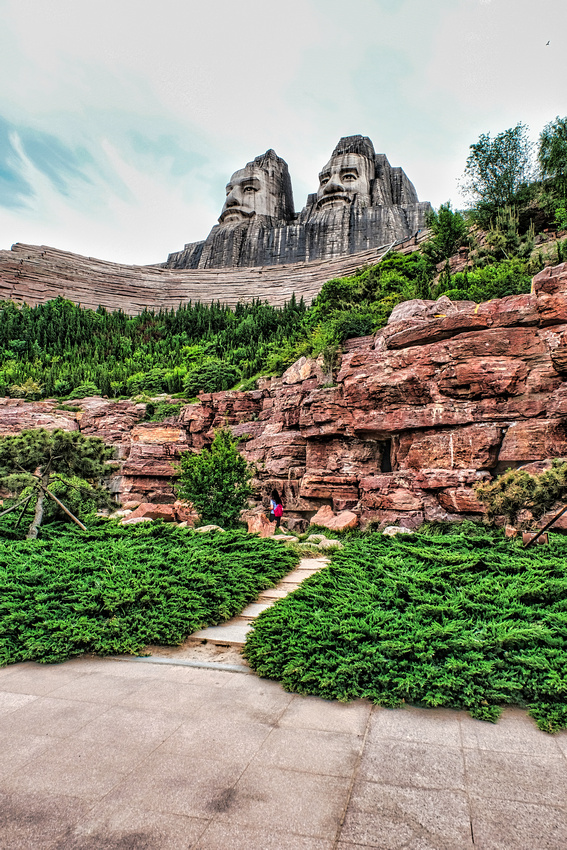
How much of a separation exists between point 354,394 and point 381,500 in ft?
9.13

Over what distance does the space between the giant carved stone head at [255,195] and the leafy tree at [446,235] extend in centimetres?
2989

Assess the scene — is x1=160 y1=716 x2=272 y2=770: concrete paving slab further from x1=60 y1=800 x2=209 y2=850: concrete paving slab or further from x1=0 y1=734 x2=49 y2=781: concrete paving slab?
x1=0 y1=734 x2=49 y2=781: concrete paving slab

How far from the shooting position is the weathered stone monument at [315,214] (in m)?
43.3

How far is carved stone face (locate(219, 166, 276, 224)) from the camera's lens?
49750mm

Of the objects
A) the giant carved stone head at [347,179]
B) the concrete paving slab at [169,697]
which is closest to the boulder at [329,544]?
the concrete paving slab at [169,697]

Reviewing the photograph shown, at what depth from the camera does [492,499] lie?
344 inches

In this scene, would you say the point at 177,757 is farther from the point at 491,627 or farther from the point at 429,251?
the point at 429,251

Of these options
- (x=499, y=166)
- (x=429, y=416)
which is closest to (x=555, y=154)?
(x=499, y=166)

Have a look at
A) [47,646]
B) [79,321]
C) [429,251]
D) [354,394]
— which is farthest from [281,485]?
[79,321]

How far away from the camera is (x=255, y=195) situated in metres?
49.9

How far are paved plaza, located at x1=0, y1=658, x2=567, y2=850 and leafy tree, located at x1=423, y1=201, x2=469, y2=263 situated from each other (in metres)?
23.2

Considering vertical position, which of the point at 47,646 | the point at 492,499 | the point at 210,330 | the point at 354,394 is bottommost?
the point at 47,646

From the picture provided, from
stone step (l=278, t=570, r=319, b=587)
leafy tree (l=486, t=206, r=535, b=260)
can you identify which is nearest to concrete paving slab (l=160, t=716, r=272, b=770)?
stone step (l=278, t=570, r=319, b=587)

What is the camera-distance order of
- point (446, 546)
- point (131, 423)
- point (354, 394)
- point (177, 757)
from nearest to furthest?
point (177, 757), point (446, 546), point (354, 394), point (131, 423)
